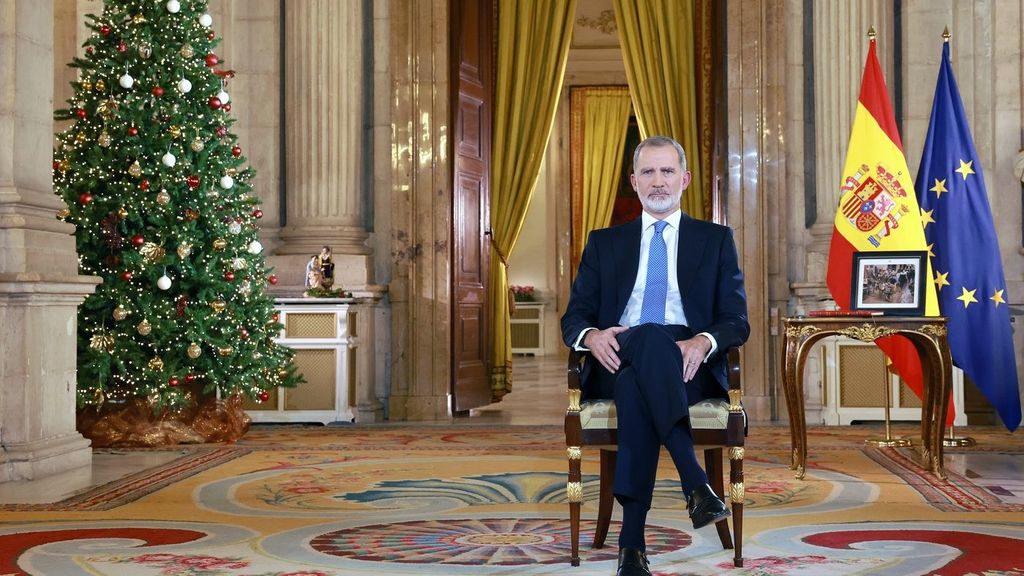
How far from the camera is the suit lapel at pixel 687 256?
3.56 metres

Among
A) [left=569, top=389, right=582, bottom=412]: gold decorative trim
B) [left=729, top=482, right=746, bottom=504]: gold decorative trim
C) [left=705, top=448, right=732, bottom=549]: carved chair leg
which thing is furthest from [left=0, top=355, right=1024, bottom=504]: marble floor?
[left=569, top=389, right=582, bottom=412]: gold decorative trim

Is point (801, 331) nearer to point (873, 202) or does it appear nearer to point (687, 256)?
point (873, 202)

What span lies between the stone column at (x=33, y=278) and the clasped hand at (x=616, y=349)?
9.62ft

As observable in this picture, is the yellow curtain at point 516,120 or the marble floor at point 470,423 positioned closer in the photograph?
the marble floor at point 470,423

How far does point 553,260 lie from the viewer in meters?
18.3

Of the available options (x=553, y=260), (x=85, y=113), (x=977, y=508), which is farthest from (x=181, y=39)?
(x=553, y=260)

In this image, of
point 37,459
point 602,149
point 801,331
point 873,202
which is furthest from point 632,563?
point 602,149

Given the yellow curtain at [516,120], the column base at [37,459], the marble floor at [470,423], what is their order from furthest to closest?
the yellow curtain at [516,120], the column base at [37,459], the marble floor at [470,423]

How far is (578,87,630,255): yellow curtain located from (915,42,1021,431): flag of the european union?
37.4 ft

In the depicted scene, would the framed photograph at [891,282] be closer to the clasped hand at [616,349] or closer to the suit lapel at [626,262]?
the suit lapel at [626,262]

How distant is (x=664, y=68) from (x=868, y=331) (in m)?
4.61

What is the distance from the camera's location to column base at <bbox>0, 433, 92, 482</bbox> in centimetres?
522

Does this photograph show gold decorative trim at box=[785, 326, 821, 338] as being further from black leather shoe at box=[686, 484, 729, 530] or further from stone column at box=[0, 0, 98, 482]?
stone column at box=[0, 0, 98, 482]

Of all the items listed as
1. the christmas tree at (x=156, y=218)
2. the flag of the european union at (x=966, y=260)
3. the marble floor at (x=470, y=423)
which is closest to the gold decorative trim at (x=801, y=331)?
the marble floor at (x=470, y=423)
